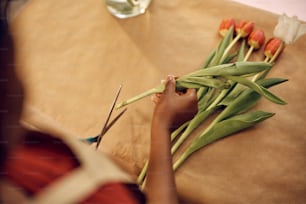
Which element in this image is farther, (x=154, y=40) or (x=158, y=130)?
(x=154, y=40)

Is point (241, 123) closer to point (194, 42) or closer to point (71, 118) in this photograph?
point (194, 42)

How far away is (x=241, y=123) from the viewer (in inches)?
32.0

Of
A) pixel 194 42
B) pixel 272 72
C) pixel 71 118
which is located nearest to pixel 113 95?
pixel 71 118

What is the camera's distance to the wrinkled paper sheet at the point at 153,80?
0.79m

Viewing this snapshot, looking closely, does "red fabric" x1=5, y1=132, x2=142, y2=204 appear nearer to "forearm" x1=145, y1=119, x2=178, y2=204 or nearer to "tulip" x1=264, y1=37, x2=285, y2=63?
"forearm" x1=145, y1=119, x2=178, y2=204

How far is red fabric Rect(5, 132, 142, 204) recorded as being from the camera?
1.41 feet

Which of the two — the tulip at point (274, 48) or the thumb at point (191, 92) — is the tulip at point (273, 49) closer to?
the tulip at point (274, 48)

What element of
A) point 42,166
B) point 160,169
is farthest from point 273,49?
point 42,166

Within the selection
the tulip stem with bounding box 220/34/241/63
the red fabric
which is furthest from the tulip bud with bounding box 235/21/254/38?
the red fabric

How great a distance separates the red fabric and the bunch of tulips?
0.32 meters

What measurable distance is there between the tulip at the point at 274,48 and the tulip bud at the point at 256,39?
14 millimetres

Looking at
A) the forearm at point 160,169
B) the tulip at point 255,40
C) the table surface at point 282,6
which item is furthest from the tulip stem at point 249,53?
the forearm at point 160,169

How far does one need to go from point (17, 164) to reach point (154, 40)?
54 cm

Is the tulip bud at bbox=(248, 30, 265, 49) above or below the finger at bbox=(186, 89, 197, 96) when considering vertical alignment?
above
